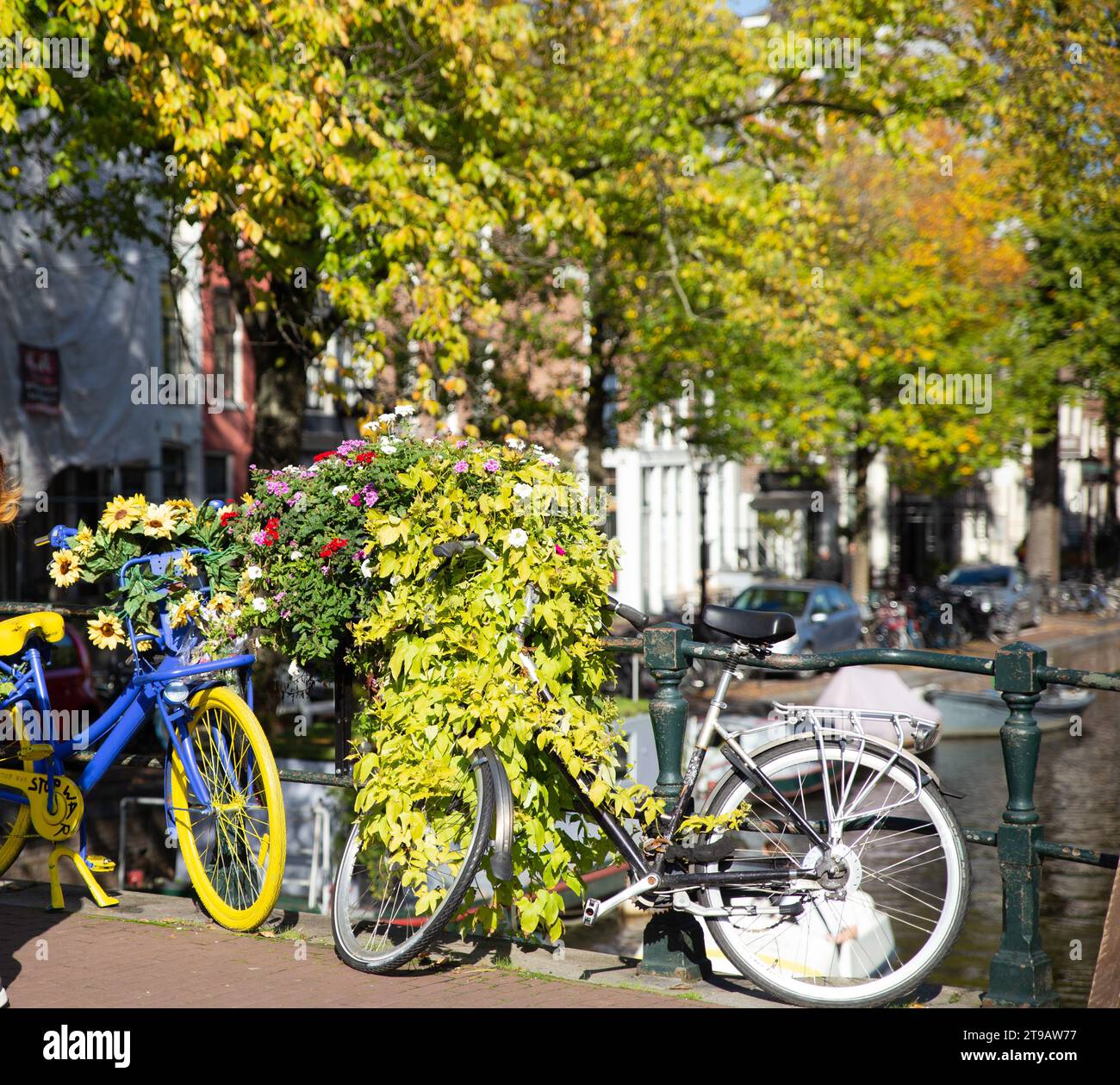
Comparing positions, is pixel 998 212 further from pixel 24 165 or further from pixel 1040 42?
pixel 24 165

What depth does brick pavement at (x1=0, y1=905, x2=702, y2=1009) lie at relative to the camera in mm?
4418

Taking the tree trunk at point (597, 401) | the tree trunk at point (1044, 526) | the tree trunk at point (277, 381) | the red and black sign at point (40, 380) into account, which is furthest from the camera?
the tree trunk at point (1044, 526)

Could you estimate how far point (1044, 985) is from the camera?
14.5 feet

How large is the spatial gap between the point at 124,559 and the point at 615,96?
12297 millimetres

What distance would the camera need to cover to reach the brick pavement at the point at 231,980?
442 centimetres

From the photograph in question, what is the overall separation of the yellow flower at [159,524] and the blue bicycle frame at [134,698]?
0.08 m

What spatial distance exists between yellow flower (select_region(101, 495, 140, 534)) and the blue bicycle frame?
5.6 inches

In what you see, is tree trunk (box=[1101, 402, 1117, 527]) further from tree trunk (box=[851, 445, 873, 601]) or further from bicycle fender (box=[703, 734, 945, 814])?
bicycle fender (box=[703, 734, 945, 814])

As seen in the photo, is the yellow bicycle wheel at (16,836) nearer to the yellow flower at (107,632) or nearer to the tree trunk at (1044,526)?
the yellow flower at (107,632)

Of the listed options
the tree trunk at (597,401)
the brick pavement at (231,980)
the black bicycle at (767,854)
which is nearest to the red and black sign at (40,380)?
the tree trunk at (597,401)

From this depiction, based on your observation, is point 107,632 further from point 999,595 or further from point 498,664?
point 999,595

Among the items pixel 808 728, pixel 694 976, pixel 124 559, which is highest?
pixel 124 559

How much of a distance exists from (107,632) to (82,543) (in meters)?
0.36

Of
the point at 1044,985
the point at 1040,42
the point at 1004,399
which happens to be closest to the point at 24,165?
the point at 1040,42
